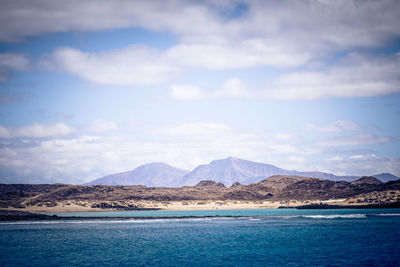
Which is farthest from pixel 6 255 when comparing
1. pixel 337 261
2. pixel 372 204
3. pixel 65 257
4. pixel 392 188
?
pixel 392 188

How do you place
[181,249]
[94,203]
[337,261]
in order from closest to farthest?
1. [337,261]
2. [181,249]
3. [94,203]

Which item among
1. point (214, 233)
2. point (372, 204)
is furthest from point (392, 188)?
point (214, 233)

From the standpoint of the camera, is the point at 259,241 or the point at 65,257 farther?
the point at 259,241

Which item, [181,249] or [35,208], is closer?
[181,249]

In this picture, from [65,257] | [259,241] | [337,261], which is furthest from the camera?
[259,241]

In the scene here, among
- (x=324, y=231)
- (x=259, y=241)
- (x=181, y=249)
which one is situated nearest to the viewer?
(x=181, y=249)

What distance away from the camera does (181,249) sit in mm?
63438

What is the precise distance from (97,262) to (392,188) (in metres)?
159

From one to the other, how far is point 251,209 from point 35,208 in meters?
105

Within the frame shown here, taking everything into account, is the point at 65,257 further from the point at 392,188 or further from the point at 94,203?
the point at 392,188

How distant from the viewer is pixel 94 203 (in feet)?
615

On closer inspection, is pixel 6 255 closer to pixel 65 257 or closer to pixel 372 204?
pixel 65 257

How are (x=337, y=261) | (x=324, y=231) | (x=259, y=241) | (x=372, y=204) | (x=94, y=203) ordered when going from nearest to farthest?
1. (x=337, y=261)
2. (x=259, y=241)
3. (x=324, y=231)
4. (x=372, y=204)
5. (x=94, y=203)

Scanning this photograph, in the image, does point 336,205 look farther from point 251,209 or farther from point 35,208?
point 35,208
